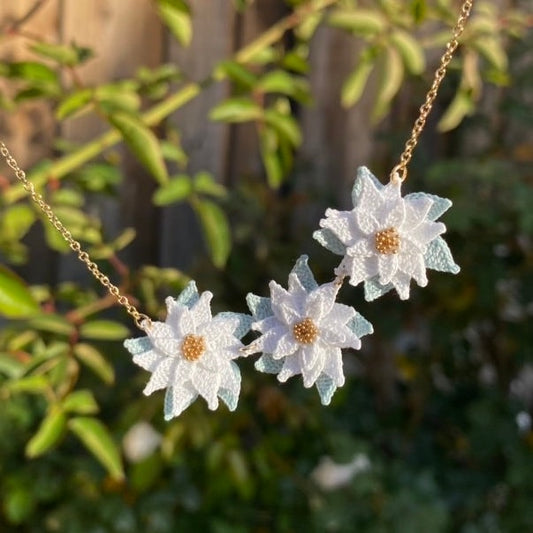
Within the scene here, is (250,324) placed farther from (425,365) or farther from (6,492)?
(425,365)

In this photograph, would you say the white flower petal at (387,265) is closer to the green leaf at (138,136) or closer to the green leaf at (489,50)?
the green leaf at (138,136)

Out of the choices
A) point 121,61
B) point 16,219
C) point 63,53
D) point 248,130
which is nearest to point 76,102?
point 63,53

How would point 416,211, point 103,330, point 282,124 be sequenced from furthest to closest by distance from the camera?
point 282,124, point 103,330, point 416,211

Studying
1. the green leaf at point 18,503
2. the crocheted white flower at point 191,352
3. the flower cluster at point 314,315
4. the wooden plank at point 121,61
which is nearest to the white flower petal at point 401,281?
the flower cluster at point 314,315

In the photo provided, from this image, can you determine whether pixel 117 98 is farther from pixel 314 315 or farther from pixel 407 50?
pixel 314 315

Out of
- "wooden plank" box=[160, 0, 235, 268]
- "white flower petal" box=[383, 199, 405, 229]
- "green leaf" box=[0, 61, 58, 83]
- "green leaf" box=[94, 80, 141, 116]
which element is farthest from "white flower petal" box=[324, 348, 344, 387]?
"wooden plank" box=[160, 0, 235, 268]
